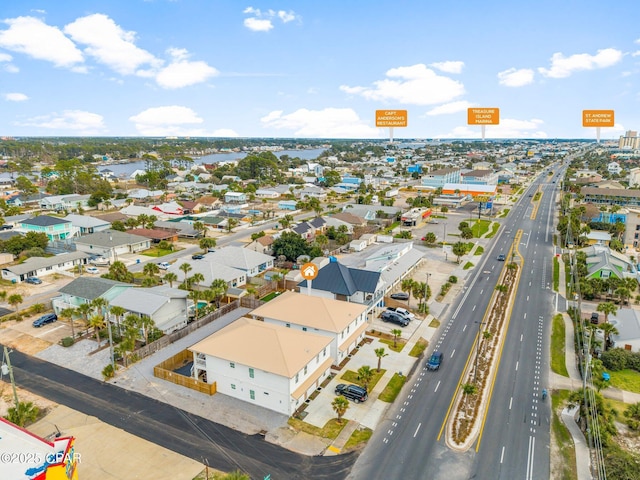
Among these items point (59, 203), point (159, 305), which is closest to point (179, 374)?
point (159, 305)

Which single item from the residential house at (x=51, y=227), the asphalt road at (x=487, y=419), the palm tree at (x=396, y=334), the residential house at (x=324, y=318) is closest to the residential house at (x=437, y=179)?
the asphalt road at (x=487, y=419)

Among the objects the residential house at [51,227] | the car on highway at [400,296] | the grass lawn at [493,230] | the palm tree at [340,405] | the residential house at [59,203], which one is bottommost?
the palm tree at [340,405]

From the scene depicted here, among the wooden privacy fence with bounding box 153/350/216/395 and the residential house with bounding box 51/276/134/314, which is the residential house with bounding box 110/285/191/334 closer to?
the residential house with bounding box 51/276/134/314

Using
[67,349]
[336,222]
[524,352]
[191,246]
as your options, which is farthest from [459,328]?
[191,246]

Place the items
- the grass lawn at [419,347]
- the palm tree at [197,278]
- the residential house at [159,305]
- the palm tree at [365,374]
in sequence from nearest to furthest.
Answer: the palm tree at [365,374] < the grass lawn at [419,347] < the residential house at [159,305] < the palm tree at [197,278]

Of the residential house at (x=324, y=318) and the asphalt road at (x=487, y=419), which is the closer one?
the asphalt road at (x=487, y=419)

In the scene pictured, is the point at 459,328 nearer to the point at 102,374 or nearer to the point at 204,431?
the point at 204,431

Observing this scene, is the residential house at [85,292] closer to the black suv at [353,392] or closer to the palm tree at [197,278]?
the palm tree at [197,278]
